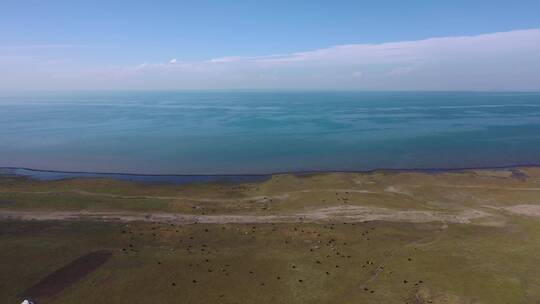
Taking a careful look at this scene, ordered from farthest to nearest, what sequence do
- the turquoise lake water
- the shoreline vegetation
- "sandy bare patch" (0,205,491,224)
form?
the turquoise lake water < the shoreline vegetation < "sandy bare patch" (0,205,491,224)

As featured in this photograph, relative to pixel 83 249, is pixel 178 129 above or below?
above

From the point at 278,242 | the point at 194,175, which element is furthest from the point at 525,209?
the point at 194,175

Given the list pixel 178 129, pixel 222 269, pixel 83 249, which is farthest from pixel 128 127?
pixel 222 269

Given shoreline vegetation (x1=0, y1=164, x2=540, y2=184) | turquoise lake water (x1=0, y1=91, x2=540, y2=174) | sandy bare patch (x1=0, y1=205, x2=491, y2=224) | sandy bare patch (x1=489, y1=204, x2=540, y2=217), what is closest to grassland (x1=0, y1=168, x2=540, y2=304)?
sandy bare patch (x1=0, y1=205, x2=491, y2=224)

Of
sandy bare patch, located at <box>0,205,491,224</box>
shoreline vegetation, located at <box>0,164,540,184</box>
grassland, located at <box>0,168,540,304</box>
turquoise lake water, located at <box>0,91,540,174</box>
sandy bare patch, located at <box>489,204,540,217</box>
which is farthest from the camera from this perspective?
turquoise lake water, located at <box>0,91,540,174</box>

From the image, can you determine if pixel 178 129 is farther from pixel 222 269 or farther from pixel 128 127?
pixel 222 269

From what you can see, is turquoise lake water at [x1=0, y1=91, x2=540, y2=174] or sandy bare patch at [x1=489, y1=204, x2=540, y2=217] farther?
turquoise lake water at [x1=0, y1=91, x2=540, y2=174]

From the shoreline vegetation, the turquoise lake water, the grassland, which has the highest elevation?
the turquoise lake water

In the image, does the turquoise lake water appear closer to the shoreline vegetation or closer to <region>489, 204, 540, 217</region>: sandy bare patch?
the shoreline vegetation

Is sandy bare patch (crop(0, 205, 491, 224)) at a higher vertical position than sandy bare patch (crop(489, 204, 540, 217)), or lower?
higher
